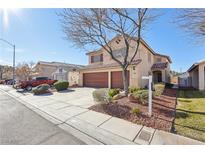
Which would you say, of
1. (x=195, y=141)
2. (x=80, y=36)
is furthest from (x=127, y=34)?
(x=195, y=141)

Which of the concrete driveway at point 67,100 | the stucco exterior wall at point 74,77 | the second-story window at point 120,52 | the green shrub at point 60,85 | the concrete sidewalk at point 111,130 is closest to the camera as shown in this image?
the concrete sidewalk at point 111,130

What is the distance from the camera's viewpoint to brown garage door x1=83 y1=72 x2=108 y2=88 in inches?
738

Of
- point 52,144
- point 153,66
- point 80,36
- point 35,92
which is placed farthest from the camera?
point 153,66

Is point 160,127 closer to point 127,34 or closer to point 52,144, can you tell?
point 52,144

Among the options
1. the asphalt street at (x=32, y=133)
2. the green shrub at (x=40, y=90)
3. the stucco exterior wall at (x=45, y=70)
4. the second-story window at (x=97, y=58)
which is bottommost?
the asphalt street at (x=32, y=133)

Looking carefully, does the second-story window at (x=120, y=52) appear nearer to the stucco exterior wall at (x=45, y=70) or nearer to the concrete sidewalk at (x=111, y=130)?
the concrete sidewalk at (x=111, y=130)

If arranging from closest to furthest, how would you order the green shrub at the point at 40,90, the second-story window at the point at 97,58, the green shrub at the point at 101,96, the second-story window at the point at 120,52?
the green shrub at the point at 101,96 < the green shrub at the point at 40,90 < the second-story window at the point at 120,52 < the second-story window at the point at 97,58

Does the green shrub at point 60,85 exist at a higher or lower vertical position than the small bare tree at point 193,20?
lower

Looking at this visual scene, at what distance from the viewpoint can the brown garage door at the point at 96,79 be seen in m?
18.7

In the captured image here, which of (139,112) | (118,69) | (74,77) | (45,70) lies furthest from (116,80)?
(45,70)

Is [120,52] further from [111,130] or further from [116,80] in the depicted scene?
[111,130]

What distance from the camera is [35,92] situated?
14.9m

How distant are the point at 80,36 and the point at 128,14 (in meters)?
3.34

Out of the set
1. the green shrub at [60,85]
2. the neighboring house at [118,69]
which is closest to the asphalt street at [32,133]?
the green shrub at [60,85]
